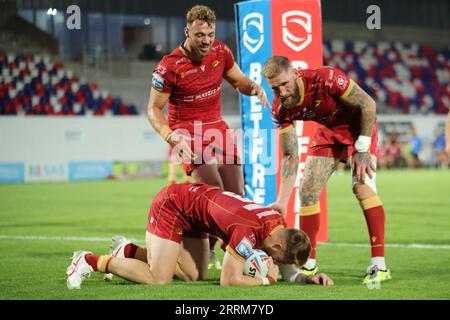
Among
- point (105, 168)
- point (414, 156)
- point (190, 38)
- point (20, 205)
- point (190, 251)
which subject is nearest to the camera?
point (190, 251)

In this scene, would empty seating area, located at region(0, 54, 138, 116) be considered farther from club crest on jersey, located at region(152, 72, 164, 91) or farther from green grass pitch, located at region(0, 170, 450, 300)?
club crest on jersey, located at region(152, 72, 164, 91)

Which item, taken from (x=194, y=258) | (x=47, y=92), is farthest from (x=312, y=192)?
(x=47, y=92)

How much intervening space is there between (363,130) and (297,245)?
1.36 meters

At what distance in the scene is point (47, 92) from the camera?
2925 centimetres

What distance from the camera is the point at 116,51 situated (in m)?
31.8

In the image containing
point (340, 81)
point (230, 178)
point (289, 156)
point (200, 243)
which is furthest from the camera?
point (230, 178)

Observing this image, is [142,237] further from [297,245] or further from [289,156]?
[297,245]

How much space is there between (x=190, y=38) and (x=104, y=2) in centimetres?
2267

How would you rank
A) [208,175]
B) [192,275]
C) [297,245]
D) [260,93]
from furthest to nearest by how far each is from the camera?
[260,93]
[208,175]
[192,275]
[297,245]

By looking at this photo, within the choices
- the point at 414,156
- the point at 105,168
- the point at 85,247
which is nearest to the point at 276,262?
the point at 85,247

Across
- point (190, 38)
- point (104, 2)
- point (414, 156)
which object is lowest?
point (414, 156)

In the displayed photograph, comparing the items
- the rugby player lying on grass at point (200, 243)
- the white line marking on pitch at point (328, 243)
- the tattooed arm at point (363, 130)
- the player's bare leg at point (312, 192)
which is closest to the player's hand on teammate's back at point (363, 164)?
the tattooed arm at point (363, 130)

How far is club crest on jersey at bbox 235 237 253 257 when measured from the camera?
6359 mm
